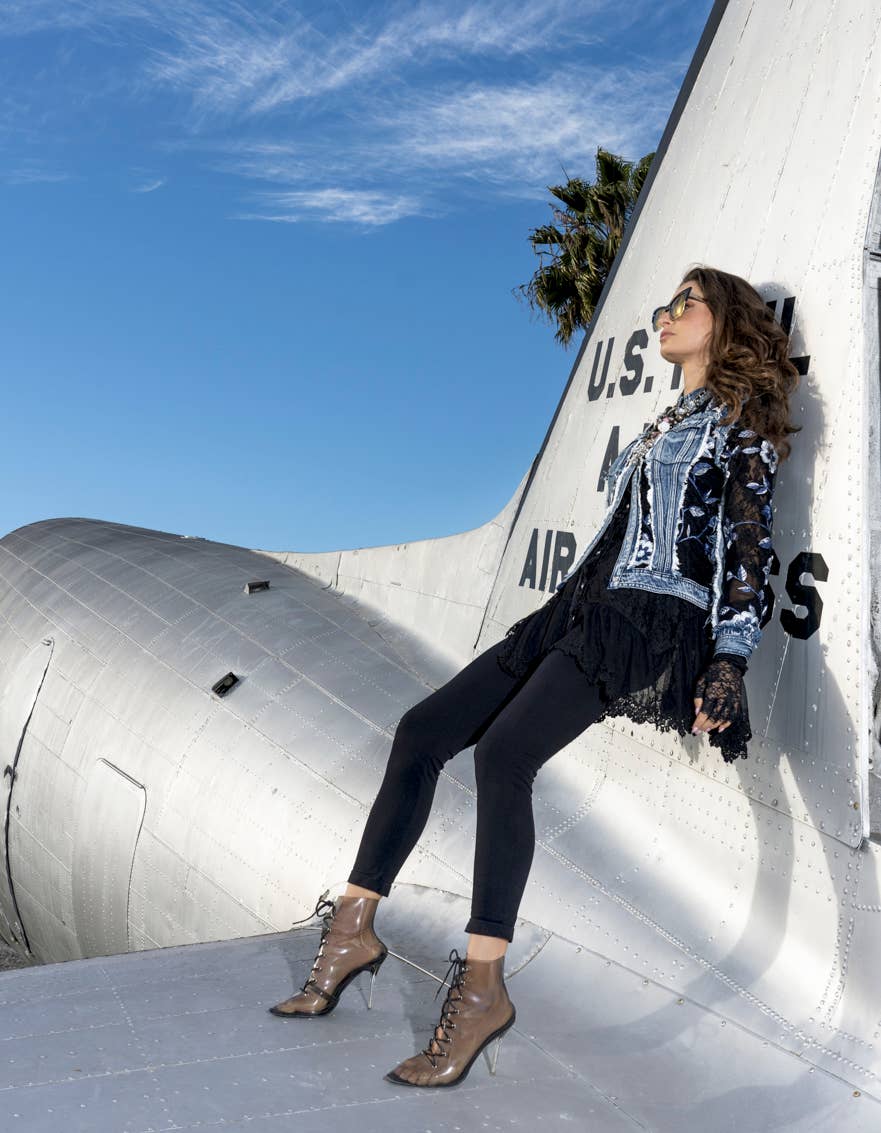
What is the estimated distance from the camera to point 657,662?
122 inches

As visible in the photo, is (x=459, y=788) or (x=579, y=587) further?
(x=459, y=788)

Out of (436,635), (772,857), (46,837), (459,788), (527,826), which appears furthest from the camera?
(46,837)

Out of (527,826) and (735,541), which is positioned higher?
(735,541)

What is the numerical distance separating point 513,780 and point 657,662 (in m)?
0.51

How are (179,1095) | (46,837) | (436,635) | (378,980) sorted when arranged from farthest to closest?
1. (46,837)
2. (436,635)
3. (378,980)
4. (179,1095)

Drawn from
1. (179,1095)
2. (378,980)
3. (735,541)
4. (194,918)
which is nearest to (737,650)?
(735,541)

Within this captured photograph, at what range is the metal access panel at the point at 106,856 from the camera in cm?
580

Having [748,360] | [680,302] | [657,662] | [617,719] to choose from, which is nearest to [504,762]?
[657,662]

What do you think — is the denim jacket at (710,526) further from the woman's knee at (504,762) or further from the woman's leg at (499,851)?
the woman's knee at (504,762)

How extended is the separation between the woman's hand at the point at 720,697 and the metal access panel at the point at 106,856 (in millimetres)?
3583

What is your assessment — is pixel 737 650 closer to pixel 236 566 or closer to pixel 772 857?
pixel 772 857

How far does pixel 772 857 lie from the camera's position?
3316 mm

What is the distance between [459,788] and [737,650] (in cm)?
177

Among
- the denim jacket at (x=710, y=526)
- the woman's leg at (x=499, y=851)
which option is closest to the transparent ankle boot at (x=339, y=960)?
the woman's leg at (x=499, y=851)
